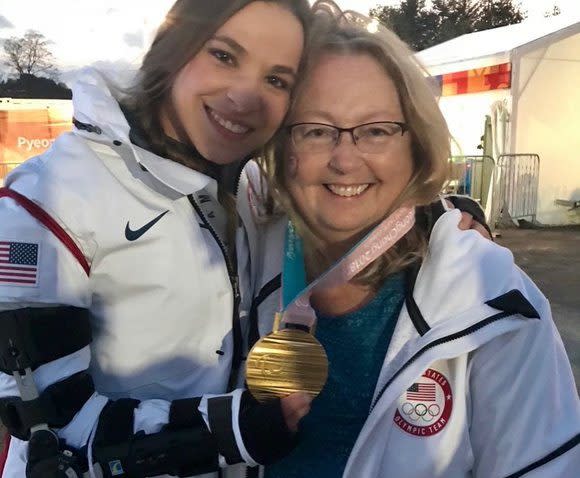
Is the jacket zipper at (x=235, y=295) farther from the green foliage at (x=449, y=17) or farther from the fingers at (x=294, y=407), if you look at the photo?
the green foliage at (x=449, y=17)

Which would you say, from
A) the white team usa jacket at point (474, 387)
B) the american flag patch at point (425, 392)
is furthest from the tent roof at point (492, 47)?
the american flag patch at point (425, 392)

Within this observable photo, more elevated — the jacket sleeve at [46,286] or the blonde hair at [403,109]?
the blonde hair at [403,109]

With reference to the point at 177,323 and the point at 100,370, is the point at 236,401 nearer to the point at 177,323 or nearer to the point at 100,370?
the point at 177,323

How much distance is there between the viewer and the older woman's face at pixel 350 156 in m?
1.78

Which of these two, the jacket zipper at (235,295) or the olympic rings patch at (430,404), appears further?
the jacket zipper at (235,295)

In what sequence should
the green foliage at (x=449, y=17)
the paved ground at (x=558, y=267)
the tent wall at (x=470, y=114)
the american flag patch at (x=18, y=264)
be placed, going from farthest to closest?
the green foliage at (x=449, y=17), the tent wall at (x=470, y=114), the paved ground at (x=558, y=267), the american flag patch at (x=18, y=264)

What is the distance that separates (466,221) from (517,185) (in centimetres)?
1045

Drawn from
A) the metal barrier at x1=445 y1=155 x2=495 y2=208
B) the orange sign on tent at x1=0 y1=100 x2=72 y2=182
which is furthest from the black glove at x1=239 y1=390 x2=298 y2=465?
the orange sign on tent at x1=0 y1=100 x2=72 y2=182

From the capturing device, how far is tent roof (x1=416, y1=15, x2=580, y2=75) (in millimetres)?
11338

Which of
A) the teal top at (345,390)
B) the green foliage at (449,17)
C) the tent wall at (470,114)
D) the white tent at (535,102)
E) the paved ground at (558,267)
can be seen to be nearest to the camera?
the teal top at (345,390)

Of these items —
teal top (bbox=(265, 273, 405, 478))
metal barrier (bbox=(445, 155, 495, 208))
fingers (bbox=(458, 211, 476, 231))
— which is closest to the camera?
teal top (bbox=(265, 273, 405, 478))

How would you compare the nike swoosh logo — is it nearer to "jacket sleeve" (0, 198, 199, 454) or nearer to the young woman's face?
"jacket sleeve" (0, 198, 199, 454)

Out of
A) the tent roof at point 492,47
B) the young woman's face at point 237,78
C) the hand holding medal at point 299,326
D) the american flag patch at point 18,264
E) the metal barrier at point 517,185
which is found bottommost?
the metal barrier at point 517,185

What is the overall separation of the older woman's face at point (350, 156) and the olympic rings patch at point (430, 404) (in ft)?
1.75
